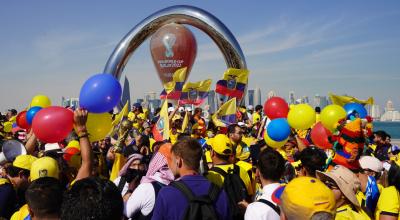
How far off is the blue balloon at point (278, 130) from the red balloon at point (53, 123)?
3.55m

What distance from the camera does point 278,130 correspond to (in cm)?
642

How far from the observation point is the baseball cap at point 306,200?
2.23 m

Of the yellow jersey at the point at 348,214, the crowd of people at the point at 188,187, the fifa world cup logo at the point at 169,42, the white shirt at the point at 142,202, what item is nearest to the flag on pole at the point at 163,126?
the crowd of people at the point at 188,187

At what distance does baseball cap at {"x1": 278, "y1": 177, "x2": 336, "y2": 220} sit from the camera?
2230 millimetres

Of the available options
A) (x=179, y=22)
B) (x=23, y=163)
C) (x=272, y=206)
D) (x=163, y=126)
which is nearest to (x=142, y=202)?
(x=272, y=206)

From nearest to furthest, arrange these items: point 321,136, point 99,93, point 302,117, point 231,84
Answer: point 99,93 → point 321,136 → point 302,117 → point 231,84

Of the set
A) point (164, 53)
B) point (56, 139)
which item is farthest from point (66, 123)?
point (164, 53)

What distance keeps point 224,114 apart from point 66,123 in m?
5.70

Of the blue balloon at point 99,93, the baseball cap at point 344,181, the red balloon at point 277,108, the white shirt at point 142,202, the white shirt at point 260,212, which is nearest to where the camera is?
the baseball cap at point 344,181

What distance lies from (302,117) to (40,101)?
4.69 m

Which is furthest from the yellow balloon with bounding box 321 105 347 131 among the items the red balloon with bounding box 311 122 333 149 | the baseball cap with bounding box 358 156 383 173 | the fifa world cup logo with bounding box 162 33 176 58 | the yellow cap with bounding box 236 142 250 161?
the fifa world cup logo with bounding box 162 33 176 58

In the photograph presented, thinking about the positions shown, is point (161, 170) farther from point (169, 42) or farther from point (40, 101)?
point (169, 42)

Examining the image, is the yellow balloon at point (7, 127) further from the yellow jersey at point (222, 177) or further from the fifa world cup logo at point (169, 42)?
the fifa world cup logo at point (169, 42)

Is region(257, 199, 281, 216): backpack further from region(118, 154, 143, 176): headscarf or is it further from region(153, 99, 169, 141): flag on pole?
region(153, 99, 169, 141): flag on pole
